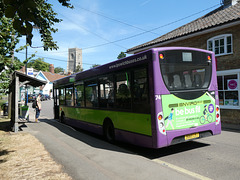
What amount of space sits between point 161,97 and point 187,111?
90cm

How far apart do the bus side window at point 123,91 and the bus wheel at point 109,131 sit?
99 centimetres

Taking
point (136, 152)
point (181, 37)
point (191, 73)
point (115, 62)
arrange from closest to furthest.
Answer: point (191, 73), point (136, 152), point (115, 62), point (181, 37)

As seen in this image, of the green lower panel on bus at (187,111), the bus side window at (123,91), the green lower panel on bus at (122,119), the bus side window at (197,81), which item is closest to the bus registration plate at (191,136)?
the green lower panel on bus at (187,111)

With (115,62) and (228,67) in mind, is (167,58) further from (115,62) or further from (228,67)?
(228,67)

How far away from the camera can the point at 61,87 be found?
39.9 feet

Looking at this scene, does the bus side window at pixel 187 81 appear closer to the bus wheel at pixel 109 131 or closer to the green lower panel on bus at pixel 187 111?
the green lower panel on bus at pixel 187 111

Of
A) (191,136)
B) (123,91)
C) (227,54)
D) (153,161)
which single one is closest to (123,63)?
(123,91)

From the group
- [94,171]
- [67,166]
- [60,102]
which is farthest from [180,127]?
[60,102]

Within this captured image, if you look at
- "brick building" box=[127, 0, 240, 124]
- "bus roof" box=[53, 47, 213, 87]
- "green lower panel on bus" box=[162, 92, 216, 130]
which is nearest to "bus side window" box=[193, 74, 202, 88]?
"green lower panel on bus" box=[162, 92, 216, 130]

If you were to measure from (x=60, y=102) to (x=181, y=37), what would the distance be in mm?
9136

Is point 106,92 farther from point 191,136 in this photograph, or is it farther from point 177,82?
point 191,136

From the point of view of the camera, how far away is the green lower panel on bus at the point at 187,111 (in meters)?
5.04

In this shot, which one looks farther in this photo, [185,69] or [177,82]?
[185,69]

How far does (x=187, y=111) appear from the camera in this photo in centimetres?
531
